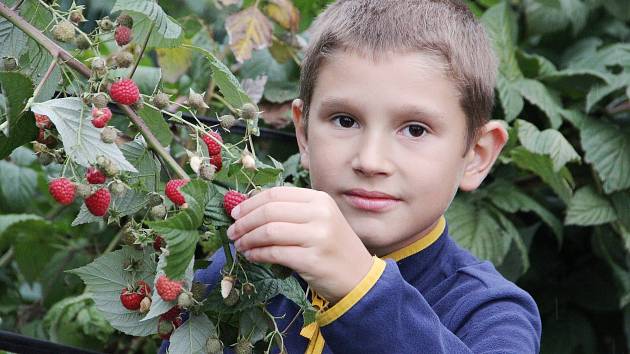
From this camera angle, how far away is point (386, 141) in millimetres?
1185

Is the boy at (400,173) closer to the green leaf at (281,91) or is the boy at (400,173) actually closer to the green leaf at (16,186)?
the green leaf at (281,91)

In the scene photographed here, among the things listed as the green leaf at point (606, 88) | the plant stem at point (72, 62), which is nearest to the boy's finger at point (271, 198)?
the plant stem at point (72, 62)

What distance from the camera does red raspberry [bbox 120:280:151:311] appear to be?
1.03 m

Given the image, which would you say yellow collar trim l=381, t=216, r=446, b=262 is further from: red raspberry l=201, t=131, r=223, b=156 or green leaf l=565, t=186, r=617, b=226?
green leaf l=565, t=186, r=617, b=226

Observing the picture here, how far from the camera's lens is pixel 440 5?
1.44m

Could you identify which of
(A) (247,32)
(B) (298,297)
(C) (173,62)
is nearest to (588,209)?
(A) (247,32)

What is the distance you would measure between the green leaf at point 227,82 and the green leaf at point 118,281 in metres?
0.19

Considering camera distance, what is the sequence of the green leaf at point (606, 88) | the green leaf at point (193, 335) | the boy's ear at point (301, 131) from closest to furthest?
the green leaf at point (193, 335) → the boy's ear at point (301, 131) → the green leaf at point (606, 88)

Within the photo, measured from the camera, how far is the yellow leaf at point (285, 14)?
2031mm

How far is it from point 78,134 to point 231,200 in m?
0.15

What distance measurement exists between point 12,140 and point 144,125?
14cm

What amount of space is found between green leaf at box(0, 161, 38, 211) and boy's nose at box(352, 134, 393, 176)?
1.19 meters

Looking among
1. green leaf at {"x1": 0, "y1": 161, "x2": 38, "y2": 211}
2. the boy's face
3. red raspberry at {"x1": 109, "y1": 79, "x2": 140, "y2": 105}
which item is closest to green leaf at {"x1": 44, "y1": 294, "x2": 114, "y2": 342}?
green leaf at {"x1": 0, "y1": 161, "x2": 38, "y2": 211}

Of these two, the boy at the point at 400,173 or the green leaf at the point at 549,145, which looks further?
the green leaf at the point at 549,145
